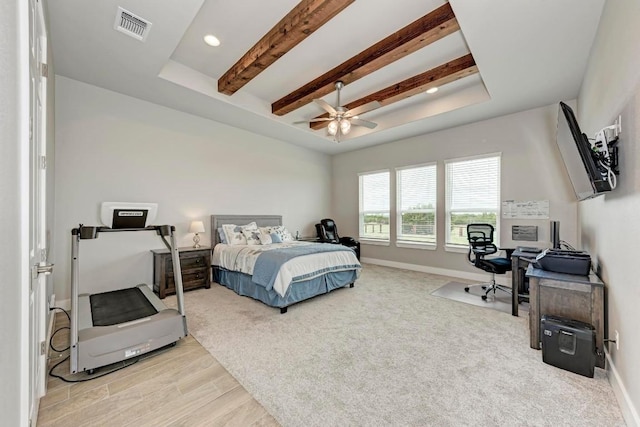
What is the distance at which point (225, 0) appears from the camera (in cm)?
248

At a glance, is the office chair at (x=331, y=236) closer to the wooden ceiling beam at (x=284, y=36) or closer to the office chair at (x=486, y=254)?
the office chair at (x=486, y=254)

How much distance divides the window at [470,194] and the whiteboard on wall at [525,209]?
0.46ft

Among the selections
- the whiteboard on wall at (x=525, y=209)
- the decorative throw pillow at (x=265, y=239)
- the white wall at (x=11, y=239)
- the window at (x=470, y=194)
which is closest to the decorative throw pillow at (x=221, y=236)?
the decorative throw pillow at (x=265, y=239)

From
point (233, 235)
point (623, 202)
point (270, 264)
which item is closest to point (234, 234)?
point (233, 235)

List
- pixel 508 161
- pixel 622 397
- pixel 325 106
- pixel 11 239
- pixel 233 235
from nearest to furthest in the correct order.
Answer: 1. pixel 11 239
2. pixel 622 397
3. pixel 325 106
4. pixel 508 161
5. pixel 233 235

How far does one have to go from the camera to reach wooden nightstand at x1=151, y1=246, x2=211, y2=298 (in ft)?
→ 12.6

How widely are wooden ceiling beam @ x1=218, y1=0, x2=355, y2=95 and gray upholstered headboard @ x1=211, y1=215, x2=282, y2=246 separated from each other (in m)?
2.35

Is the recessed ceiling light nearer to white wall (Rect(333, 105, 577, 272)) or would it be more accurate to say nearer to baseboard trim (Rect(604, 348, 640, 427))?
white wall (Rect(333, 105, 577, 272))

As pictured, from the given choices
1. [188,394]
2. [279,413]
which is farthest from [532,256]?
[188,394]

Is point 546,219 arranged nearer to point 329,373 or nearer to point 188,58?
point 329,373

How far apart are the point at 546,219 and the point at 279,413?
15.5 ft

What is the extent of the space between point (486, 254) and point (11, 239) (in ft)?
15.5

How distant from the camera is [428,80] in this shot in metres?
3.66

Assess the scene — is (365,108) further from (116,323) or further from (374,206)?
(116,323)
